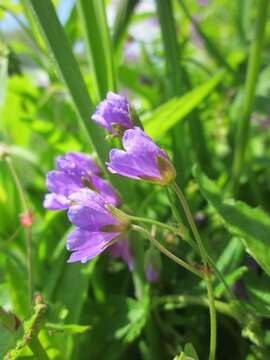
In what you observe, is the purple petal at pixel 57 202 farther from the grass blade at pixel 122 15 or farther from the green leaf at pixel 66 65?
the grass blade at pixel 122 15

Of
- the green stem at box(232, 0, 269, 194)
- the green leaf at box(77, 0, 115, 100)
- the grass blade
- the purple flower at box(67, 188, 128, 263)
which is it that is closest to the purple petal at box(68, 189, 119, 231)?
the purple flower at box(67, 188, 128, 263)

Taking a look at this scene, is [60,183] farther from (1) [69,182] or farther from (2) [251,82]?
(2) [251,82]

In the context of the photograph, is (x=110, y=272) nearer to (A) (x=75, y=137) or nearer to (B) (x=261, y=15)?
(A) (x=75, y=137)

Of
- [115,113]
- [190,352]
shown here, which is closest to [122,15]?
[115,113]

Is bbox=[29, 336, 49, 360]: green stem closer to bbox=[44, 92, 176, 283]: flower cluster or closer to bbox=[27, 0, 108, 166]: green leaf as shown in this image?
Result: bbox=[44, 92, 176, 283]: flower cluster

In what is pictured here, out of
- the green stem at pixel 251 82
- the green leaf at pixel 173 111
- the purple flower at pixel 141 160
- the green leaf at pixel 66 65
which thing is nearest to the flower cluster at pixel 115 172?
the purple flower at pixel 141 160

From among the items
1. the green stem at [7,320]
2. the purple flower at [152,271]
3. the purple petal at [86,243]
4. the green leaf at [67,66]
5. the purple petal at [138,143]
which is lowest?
the purple flower at [152,271]

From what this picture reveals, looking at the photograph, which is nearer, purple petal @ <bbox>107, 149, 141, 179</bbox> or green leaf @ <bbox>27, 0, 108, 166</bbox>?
purple petal @ <bbox>107, 149, 141, 179</bbox>
